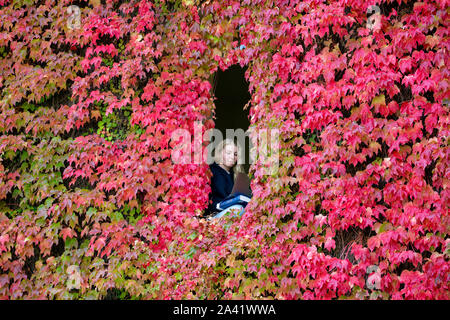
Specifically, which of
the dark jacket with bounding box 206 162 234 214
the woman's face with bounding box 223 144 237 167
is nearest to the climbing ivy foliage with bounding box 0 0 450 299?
the dark jacket with bounding box 206 162 234 214

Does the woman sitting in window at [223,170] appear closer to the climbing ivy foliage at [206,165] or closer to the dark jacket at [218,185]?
the dark jacket at [218,185]

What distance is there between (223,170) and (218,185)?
202 millimetres

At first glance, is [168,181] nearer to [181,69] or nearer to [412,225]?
[181,69]

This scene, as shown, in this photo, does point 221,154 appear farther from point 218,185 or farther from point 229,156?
point 218,185

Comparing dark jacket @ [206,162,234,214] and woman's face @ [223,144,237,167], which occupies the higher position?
woman's face @ [223,144,237,167]

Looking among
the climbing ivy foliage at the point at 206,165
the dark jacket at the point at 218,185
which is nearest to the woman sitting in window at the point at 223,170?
the dark jacket at the point at 218,185

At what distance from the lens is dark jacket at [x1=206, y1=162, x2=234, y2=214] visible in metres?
5.67

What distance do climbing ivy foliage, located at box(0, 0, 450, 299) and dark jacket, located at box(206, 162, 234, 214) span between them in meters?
0.19

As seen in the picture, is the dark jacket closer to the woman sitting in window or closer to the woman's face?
the woman sitting in window

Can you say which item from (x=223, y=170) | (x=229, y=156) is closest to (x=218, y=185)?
(x=223, y=170)

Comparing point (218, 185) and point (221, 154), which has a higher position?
point (221, 154)

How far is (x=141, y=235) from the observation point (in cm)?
532

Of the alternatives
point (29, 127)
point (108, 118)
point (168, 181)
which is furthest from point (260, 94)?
point (29, 127)

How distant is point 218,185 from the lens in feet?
18.7
